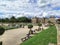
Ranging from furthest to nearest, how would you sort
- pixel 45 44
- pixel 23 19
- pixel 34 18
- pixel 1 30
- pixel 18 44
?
pixel 34 18 → pixel 23 19 → pixel 18 44 → pixel 1 30 → pixel 45 44

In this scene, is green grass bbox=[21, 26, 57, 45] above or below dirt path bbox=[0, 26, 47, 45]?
above

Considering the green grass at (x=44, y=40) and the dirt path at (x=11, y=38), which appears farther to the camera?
the dirt path at (x=11, y=38)

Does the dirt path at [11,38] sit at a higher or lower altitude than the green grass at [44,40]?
lower

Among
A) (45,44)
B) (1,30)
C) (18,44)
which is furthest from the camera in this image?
(18,44)

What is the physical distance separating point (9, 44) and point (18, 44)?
1.81ft

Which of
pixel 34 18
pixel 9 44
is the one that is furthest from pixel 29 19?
pixel 9 44

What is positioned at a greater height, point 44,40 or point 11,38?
point 44,40

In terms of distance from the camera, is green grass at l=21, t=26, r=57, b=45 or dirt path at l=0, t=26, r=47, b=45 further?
dirt path at l=0, t=26, r=47, b=45

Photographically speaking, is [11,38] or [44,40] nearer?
[44,40]

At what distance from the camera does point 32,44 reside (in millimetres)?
10281

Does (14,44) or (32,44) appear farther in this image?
(14,44)

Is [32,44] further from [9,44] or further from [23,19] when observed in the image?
[23,19]

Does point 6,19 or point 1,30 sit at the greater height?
point 1,30

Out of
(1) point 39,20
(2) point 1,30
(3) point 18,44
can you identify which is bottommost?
(1) point 39,20
